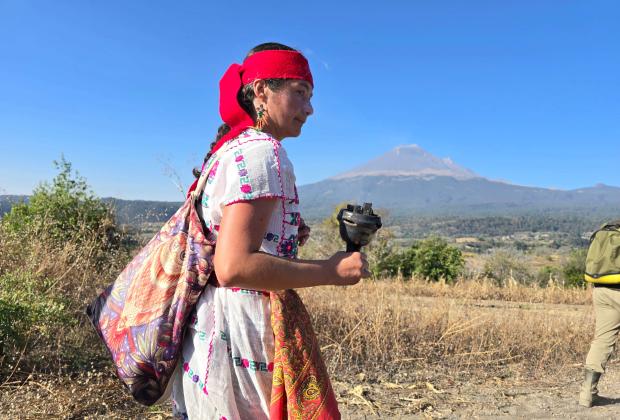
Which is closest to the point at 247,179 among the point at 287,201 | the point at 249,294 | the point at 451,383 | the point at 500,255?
the point at 287,201

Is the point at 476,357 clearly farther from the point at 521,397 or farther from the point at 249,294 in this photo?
the point at 249,294

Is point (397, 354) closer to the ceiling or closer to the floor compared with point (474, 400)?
closer to the ceiling

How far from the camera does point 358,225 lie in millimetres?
1349

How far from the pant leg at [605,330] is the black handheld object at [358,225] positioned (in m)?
4.25

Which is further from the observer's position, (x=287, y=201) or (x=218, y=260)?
(x=287, y=201)

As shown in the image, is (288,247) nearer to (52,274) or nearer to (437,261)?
(52,274)

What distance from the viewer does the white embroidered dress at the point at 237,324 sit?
1.26 m

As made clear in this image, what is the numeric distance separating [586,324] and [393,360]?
137 inches

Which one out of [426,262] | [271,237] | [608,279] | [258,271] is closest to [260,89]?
[271,237]

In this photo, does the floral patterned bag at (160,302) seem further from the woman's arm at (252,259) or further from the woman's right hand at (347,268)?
the woman's right hand at (347,268)

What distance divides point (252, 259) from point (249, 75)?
0.54 metres

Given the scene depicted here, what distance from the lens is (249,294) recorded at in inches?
51.0

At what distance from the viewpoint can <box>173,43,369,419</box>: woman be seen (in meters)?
1.18

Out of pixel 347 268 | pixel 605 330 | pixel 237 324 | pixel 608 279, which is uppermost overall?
pixel 347 268
